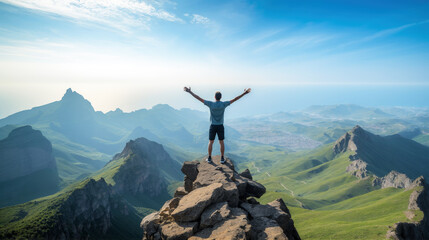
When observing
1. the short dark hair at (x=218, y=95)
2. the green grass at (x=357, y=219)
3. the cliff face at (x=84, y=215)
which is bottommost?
the cliff face at (x=84, y=215)

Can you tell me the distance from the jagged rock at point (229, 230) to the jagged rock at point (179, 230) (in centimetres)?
62

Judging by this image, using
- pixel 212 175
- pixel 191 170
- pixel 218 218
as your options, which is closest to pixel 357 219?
pixel 191 170

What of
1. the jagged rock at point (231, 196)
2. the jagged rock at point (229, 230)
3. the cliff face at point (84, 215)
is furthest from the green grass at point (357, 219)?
the cliff face at point (84, 215)

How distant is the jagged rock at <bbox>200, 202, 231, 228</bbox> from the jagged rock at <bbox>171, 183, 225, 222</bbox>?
66 cm

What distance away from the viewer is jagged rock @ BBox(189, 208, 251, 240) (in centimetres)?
1566

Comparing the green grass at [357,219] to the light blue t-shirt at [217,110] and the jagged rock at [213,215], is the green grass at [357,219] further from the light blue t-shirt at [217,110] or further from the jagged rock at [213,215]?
the jagged rock at [213,215]

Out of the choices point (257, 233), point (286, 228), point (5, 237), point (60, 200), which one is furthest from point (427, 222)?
point (60, 200)

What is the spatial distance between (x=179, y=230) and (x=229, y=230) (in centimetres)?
457

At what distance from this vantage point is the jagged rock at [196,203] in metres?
19.0

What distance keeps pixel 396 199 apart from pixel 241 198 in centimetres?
14505

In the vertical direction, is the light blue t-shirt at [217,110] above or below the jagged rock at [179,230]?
above

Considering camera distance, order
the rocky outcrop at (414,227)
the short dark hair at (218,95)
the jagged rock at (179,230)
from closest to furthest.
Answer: the jagged rock at (179,230), the short dark hair at (218,95), the rocky outcrop at (414,227)

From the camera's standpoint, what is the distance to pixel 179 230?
18.2 m

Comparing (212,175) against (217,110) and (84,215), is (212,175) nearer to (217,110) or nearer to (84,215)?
(217,110)
